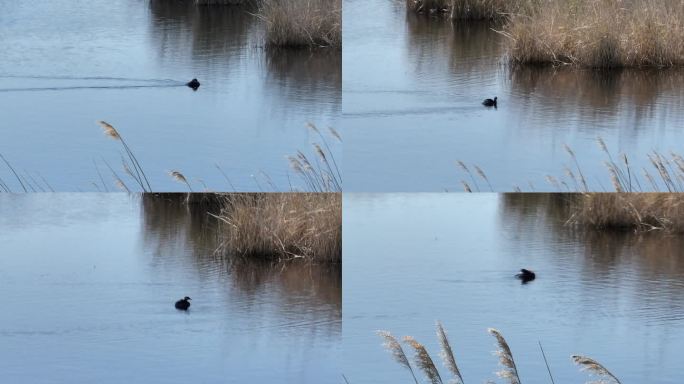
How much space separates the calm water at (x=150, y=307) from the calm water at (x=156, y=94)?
62 cm

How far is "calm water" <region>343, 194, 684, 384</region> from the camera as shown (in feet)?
25.1

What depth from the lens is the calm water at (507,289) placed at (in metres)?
7.66

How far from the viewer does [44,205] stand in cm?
1125

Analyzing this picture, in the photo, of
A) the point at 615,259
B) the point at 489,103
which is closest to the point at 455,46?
the point at 489,103

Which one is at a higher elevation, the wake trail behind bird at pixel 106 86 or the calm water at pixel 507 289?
the wake trail behind bird at pixel 106 86

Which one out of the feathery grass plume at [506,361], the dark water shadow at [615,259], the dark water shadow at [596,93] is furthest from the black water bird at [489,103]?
the feathery grass plume at [506,361]

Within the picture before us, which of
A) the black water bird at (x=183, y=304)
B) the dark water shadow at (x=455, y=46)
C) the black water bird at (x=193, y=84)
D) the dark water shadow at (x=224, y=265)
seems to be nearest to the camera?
the dark water shadow at (x=224, y=265)

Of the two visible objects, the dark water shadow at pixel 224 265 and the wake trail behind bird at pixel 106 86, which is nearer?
the dark water shadow at pixel 224 265

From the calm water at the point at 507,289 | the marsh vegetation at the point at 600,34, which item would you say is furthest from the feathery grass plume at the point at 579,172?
the marsh vegetation at the point at 600,34

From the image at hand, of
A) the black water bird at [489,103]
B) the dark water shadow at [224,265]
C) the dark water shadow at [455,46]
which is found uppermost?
the dark water shadow at [455,46]

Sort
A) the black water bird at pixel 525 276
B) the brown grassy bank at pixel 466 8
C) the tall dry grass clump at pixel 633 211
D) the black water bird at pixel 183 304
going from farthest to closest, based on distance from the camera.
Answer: the brown grassy bank at pixel 466 8
the tall dry grass clump at pixel 633 211
the black water bird at pixel 525 276
the black water bird at pixel 183 304

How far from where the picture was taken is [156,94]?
1088cm

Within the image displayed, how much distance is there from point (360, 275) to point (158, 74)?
11.7 ft

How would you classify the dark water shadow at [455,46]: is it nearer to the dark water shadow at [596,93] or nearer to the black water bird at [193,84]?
the dark water shadow at [596,93]
